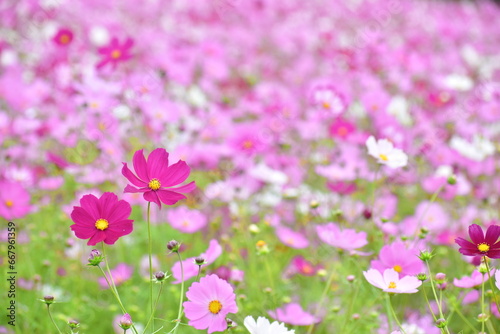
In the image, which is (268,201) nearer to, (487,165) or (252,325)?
(487,165)

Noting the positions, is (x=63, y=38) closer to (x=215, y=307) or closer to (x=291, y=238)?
(x=291, y=238)

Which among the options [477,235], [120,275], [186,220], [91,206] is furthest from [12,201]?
[477,235]

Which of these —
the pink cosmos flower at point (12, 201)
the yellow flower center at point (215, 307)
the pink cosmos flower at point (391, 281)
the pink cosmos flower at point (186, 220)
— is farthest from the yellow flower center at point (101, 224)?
the pink cosmos flower at point (186, 220)

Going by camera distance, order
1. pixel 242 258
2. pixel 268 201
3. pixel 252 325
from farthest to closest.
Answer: pixel 268 201 < pixel 242 258 < pixel 252 325

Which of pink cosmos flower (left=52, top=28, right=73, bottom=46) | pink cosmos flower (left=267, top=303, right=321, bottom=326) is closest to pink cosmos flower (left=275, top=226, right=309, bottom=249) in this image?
pink cosmos flower (left=267, top=303, right=321, bottom=326)

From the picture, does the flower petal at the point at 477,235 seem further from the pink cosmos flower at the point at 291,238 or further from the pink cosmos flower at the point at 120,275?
the pink cosmos flower at the point at 120,275

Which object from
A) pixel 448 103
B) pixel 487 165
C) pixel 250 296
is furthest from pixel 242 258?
pixel 448 103

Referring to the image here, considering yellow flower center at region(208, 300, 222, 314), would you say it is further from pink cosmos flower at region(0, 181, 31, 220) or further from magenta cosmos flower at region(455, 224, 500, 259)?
pink cosmos flower at region(0, 181, 31, 220)
